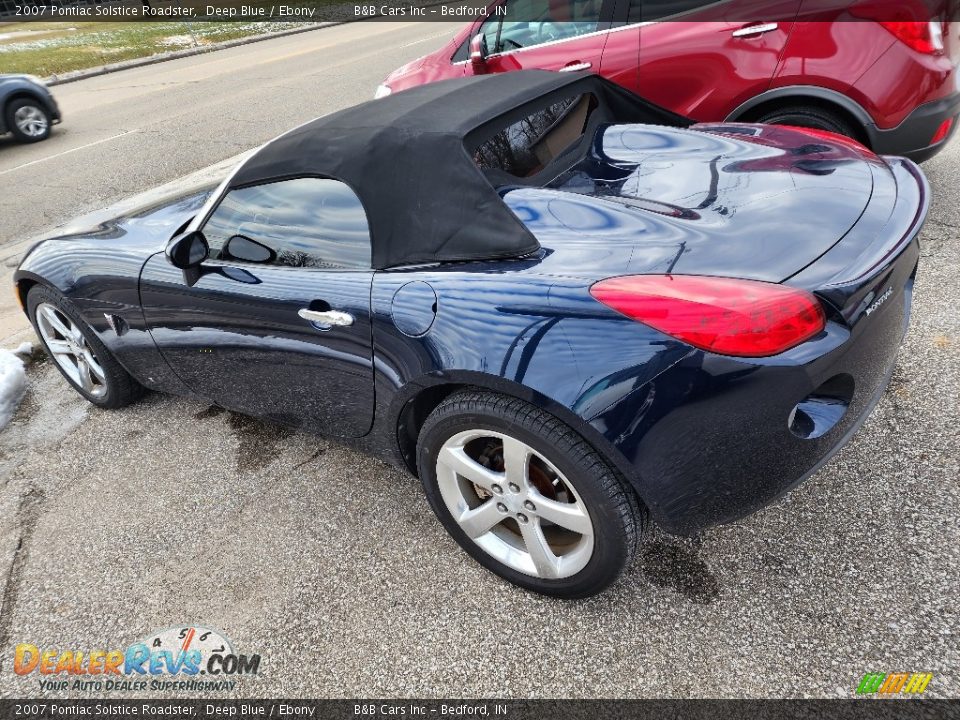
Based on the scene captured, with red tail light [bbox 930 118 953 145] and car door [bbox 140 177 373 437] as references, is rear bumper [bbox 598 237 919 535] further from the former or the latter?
red tail light [bbox 930 118 953 145]

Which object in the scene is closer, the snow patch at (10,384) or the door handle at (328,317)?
the door handle at (328,317)

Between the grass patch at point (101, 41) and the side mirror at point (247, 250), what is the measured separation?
668 inches

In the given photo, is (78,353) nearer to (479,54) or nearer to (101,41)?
(479,54)

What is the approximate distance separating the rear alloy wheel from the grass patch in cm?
708

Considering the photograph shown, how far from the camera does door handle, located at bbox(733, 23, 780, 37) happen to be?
3.97 metres

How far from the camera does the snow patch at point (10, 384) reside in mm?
3494

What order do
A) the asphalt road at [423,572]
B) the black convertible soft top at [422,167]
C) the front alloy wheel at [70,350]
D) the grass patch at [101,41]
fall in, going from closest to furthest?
1. the asphalt road at [423,572]
2. the black convertible soft top at [422,167]
3. the front alloy wheel at [70,350]
4. the grass patch at [101,41]

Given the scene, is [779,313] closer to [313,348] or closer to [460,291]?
[460,291]

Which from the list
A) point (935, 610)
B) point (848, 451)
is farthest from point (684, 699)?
point (848, 451)

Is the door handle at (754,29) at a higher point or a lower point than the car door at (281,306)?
higher

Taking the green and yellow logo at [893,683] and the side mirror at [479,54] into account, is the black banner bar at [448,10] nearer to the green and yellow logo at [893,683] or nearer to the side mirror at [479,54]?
the side mirror at [479,54]

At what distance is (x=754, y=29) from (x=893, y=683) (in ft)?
12.3

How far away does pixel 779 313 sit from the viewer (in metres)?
1.61

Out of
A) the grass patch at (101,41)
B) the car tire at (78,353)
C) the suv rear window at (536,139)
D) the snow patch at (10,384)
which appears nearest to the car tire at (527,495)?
the suv rear window at (536,139)
